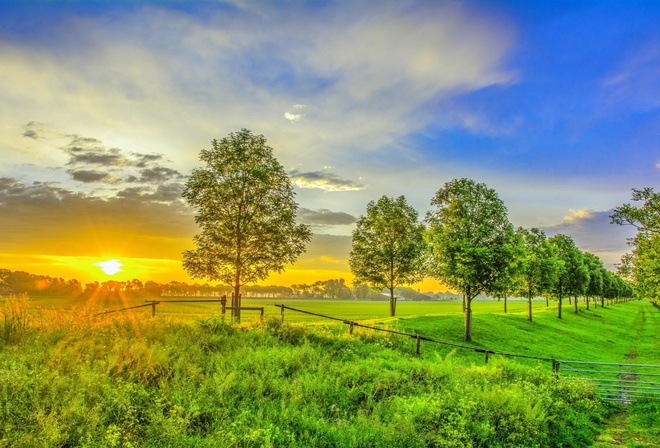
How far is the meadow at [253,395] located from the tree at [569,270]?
5162 cm

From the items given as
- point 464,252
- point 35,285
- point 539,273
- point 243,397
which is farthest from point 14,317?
point 35,285

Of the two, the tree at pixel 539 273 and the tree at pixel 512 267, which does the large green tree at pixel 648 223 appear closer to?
the tree at pixel 512 267

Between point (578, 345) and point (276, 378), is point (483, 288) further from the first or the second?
point (276, 378)

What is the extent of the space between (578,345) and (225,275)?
127 feet

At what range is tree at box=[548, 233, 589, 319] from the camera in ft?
212

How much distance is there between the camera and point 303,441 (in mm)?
10961

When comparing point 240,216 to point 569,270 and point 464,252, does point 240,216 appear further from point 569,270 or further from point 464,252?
point 569,270

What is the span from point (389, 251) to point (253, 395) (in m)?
35.3

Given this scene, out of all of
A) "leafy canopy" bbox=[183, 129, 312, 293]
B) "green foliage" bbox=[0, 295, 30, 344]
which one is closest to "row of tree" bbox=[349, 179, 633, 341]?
"leafy canopy" bbox=[183, 129, 312, 293]

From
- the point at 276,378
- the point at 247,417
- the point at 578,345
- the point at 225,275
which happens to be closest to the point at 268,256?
the point at 225,275

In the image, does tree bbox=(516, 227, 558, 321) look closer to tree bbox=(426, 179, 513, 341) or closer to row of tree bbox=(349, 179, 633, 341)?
row of tree bbox=(349, 179, 633, 341)

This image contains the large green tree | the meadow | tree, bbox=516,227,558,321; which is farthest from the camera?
tree, bbox=516,227,558,321

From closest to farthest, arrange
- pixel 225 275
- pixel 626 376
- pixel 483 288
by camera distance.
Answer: pixel 626 376, pixel 225 275, pixel 483 288

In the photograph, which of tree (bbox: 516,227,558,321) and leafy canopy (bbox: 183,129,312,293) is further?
tree (bbox: 516,227,558,321)
